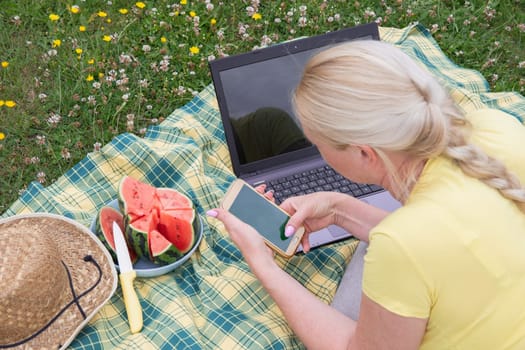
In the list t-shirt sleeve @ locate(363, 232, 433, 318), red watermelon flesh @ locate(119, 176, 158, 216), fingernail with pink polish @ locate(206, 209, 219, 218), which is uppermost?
t-shirt sleeve @ locate(363, 232, 433, 318)

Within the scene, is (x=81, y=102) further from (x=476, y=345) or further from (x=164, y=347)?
(x=476, y=345)

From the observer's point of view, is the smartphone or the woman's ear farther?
the smartphone

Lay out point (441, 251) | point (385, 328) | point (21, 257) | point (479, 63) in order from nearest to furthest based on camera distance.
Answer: point (441, 251)
point (385, 328)
point (21, 257)
point (479, 63)

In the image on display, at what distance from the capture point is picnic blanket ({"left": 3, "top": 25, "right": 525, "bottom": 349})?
7.31 feet

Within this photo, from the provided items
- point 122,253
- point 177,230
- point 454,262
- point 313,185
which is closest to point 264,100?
point 313,185

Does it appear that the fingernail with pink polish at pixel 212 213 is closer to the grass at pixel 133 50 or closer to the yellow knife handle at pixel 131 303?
the yellow knife handle at pixel 131 303

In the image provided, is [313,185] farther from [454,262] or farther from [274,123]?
[454,262]

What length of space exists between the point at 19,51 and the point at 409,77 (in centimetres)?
278

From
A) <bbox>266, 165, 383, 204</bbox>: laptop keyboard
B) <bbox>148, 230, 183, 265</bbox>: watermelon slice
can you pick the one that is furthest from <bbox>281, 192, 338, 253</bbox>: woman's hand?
<bbox>148, 230, 183, 265</bbox>: watermelon slice

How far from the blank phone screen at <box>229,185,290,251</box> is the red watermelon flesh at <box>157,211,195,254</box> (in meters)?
0.20

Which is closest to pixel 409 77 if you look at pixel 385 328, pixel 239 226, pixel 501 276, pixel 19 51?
pixel 501 276

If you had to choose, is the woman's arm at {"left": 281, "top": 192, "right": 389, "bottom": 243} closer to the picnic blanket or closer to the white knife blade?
the picnic blanket

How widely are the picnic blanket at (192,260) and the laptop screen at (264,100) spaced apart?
26cm

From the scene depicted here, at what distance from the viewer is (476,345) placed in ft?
5.60
